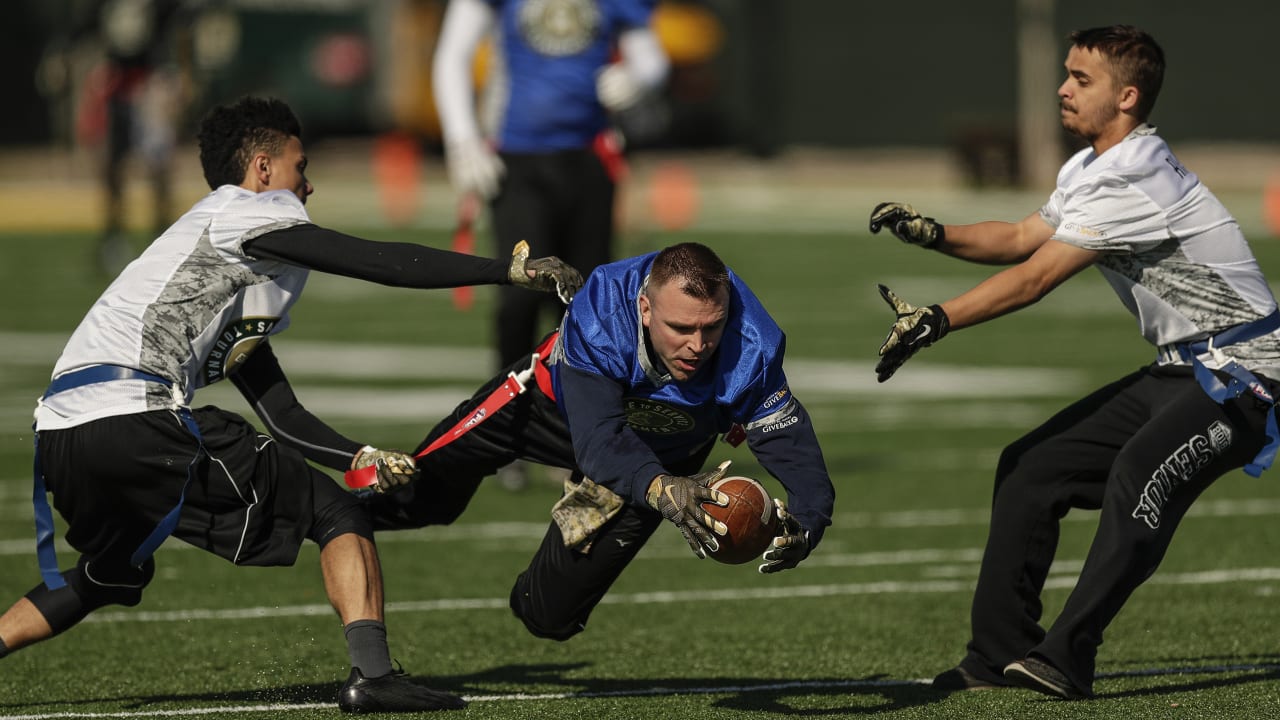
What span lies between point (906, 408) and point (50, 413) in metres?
8.81

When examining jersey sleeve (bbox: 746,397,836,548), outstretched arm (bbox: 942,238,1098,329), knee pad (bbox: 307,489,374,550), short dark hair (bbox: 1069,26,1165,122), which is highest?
short dark hair (bbox: 1069,26,1165,122)

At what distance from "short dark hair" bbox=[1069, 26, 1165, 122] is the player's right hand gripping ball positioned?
5.77 feet

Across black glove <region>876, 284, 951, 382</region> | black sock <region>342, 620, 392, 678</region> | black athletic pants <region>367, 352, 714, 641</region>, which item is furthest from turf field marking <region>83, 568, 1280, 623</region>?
black glove <region>876, 284, 951, 382</region>

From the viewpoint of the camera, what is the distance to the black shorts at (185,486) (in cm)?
606

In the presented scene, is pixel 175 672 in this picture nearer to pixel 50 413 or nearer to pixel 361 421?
pixel 50 413

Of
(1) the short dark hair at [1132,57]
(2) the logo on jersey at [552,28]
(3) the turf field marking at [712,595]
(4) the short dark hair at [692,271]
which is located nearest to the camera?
(4) the short dark hair at [692,271]

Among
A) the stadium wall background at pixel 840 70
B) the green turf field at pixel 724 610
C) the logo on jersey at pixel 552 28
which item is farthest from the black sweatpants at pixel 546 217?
the stadium wall background at pixel 840 70

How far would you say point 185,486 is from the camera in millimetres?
6094

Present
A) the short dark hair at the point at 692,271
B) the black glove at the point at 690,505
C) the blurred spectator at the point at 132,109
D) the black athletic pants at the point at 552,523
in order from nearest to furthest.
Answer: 1. the black glove at the point at 690,505
2. the short dark hair at the point at 692,271
3. the black athletic pants at the point at 552,523
4. the blurred spectator at the point at 132,109

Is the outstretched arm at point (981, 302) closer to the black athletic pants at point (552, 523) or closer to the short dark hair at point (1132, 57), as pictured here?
the short dark hair at point (1132, 57)

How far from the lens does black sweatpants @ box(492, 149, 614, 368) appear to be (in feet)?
35.0

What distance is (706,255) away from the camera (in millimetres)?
5832

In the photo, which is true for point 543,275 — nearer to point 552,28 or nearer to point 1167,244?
point 1167,244

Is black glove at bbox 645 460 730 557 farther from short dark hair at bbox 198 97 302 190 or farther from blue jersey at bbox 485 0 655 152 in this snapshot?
blue jersey at bbox 485 0 655 152
